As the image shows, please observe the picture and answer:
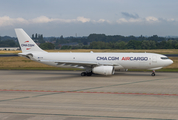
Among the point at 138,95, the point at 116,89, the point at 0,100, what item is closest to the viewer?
the point at 0,100

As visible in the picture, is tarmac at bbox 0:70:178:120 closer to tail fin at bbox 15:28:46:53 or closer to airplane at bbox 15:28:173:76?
airplane at bbox 15:28:173:76

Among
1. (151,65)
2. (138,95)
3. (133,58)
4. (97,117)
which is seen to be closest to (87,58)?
(133,58)

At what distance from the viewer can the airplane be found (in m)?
37.9

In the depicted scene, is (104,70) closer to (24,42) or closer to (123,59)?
(123,59)

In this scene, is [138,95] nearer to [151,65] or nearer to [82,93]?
[82,93]

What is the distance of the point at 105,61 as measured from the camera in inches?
1570

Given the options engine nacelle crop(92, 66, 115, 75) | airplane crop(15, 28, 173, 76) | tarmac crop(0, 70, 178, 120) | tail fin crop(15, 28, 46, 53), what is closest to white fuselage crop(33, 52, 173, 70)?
airplane crop(15, 28, 173, 76)

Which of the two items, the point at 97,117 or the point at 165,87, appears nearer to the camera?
the point at 97,117

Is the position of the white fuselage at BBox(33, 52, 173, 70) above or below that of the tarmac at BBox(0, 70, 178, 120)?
above

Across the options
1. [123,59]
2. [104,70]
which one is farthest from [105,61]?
[104,70]

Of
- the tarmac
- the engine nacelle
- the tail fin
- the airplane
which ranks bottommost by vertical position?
the tarmac

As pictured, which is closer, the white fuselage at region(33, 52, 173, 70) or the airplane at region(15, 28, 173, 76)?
the airplane at region(15, 28, 173, 76)

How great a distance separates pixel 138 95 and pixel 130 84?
690 cm

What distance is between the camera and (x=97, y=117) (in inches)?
647
